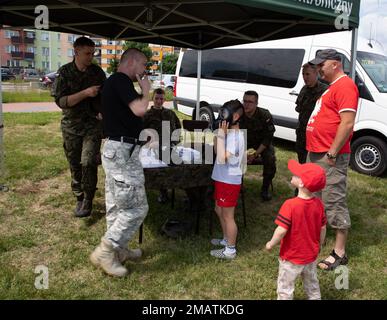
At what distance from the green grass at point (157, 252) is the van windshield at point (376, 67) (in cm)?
184

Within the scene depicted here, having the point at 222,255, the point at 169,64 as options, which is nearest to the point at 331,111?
the point at 222,255

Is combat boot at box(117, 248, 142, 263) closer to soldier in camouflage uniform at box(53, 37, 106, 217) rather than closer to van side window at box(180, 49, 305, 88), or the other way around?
soldier in camouflage uniform at box(53, 37, 106, 217)

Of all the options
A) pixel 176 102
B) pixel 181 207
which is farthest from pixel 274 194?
pixel 176 102

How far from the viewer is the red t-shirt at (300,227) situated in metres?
2.42

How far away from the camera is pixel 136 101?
276cm

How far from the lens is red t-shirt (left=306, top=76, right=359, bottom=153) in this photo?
3.00m

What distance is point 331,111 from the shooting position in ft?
10.2

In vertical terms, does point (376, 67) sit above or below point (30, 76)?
below

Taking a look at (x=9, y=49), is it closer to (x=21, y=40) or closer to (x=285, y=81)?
(x=21, y=40)

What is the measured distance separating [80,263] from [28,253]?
0.55m

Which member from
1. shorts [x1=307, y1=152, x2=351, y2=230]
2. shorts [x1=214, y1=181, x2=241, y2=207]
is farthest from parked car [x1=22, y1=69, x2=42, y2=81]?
shorts [x1=307, y1=152, x2=351, y2=230]

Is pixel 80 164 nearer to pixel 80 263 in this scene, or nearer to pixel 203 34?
pixel 80 263

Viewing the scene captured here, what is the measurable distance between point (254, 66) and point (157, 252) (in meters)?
5.98

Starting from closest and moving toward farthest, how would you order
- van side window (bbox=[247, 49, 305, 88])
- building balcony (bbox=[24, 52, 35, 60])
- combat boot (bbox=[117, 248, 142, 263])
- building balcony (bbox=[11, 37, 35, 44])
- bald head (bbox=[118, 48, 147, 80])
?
bald head (bbox=[118, 48, 147, 80])
combat boot (bbox=[117, 248, 142, 263])
van side window (bbox=[247, 49, 305, 88])
building balcony (bbox=[11, 37, 35, 44])
building balcony (bbox=[24, 52, 35, 60])
